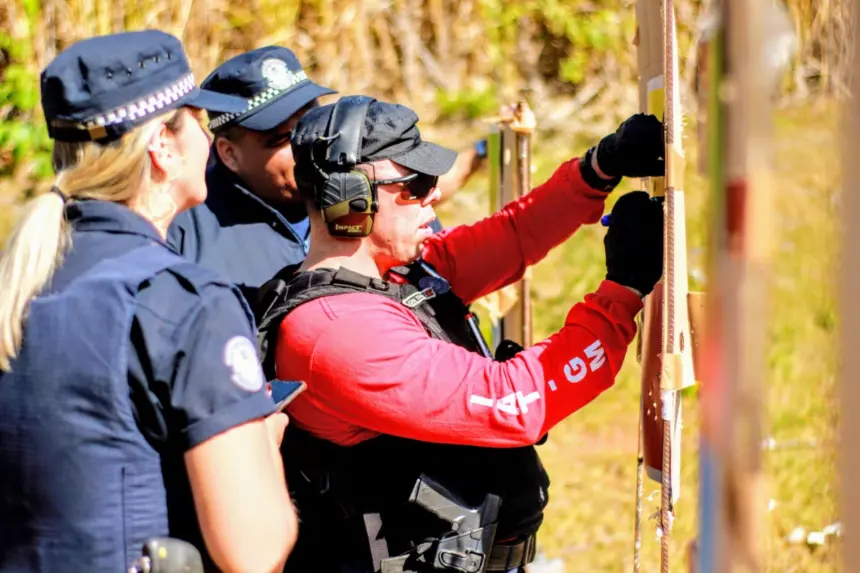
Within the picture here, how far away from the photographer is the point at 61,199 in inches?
71.3

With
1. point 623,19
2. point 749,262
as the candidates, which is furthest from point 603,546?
point 623,19

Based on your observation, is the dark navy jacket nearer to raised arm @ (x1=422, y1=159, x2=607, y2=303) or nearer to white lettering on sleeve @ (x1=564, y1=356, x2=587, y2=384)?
white lettering on sleeve @ (x1=564, y1=356, x2=587, y2=384)

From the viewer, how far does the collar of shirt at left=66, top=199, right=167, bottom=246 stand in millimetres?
1809

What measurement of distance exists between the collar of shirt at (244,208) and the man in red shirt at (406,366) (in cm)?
63

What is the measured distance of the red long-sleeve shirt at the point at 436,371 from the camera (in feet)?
6.84

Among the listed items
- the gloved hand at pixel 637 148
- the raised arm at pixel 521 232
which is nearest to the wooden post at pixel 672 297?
the gloved hand at pixel 637 148

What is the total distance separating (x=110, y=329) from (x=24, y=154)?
521 centimetres

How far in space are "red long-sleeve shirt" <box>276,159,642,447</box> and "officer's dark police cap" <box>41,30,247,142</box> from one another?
551mm

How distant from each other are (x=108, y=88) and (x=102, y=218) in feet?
0.73

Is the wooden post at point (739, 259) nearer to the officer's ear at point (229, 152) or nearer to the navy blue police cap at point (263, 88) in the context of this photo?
the navy blue police cap at point (263, 88)

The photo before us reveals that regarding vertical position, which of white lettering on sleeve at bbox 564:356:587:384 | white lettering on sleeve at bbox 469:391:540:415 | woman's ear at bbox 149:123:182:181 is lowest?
white lettering on sleeve at bbox 469:391:540:415

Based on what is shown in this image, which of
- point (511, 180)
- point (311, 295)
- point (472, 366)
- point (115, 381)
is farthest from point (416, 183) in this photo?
point (511, 180)

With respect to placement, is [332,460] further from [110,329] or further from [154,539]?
[110,329]

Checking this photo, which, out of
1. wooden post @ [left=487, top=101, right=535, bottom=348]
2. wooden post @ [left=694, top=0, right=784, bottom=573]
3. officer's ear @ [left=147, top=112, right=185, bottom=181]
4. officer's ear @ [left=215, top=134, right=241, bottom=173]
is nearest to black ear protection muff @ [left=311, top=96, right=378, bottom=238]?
officer's ear @ [left=147, top=112, right=185, bottom=181]
